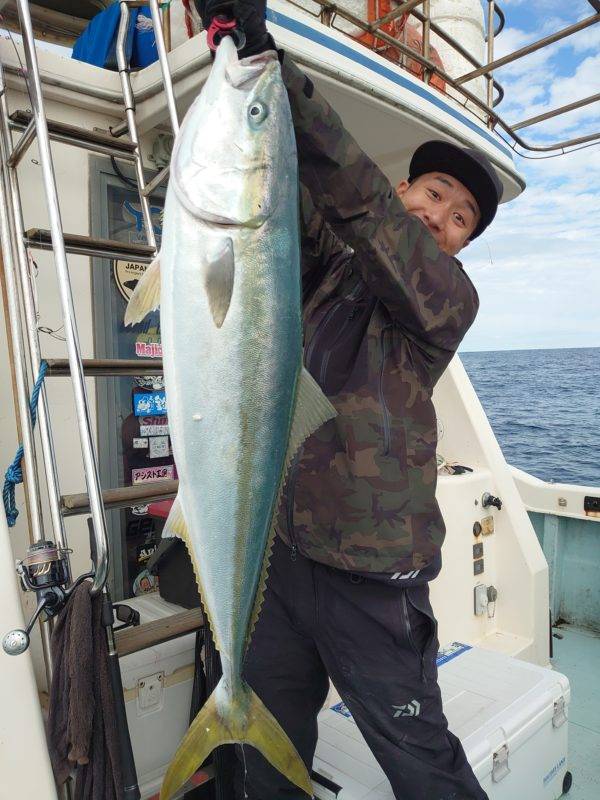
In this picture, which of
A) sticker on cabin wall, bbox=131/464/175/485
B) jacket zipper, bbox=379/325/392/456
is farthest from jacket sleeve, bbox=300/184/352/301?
sticker on cabin wall, bbox=131/464/175/485

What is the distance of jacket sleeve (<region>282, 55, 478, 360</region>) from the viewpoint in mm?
1617

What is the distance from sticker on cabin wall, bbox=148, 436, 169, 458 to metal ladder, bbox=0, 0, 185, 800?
1256mm

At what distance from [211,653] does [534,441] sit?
84.4ft

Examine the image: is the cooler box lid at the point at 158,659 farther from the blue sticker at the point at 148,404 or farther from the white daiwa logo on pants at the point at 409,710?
the blue sticker at the point at 148,404

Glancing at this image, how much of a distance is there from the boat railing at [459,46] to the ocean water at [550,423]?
1289 centimetres

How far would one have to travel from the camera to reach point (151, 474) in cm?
364

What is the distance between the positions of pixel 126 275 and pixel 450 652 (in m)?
2.79

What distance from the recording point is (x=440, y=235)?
2.27m

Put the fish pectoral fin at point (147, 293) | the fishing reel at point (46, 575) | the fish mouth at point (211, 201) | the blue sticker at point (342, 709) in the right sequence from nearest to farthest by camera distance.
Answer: the fish mouth at point (211, 201) < the fish pectoral fin at point (147, 293) < the fishing reel at point (46, 575) < the blue sticker at point (342, 709)

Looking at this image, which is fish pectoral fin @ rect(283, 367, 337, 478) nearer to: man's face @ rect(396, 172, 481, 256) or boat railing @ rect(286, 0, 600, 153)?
man's face @ rect(396, 172, 481, 256)

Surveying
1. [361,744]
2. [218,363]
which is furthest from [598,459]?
[218,363]

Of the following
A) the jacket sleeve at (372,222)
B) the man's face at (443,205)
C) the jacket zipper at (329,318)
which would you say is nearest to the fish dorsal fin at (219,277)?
the jacket sleeve at (372,222)

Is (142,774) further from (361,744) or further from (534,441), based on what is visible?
(534,441)

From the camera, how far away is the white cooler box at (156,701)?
8.07ft
